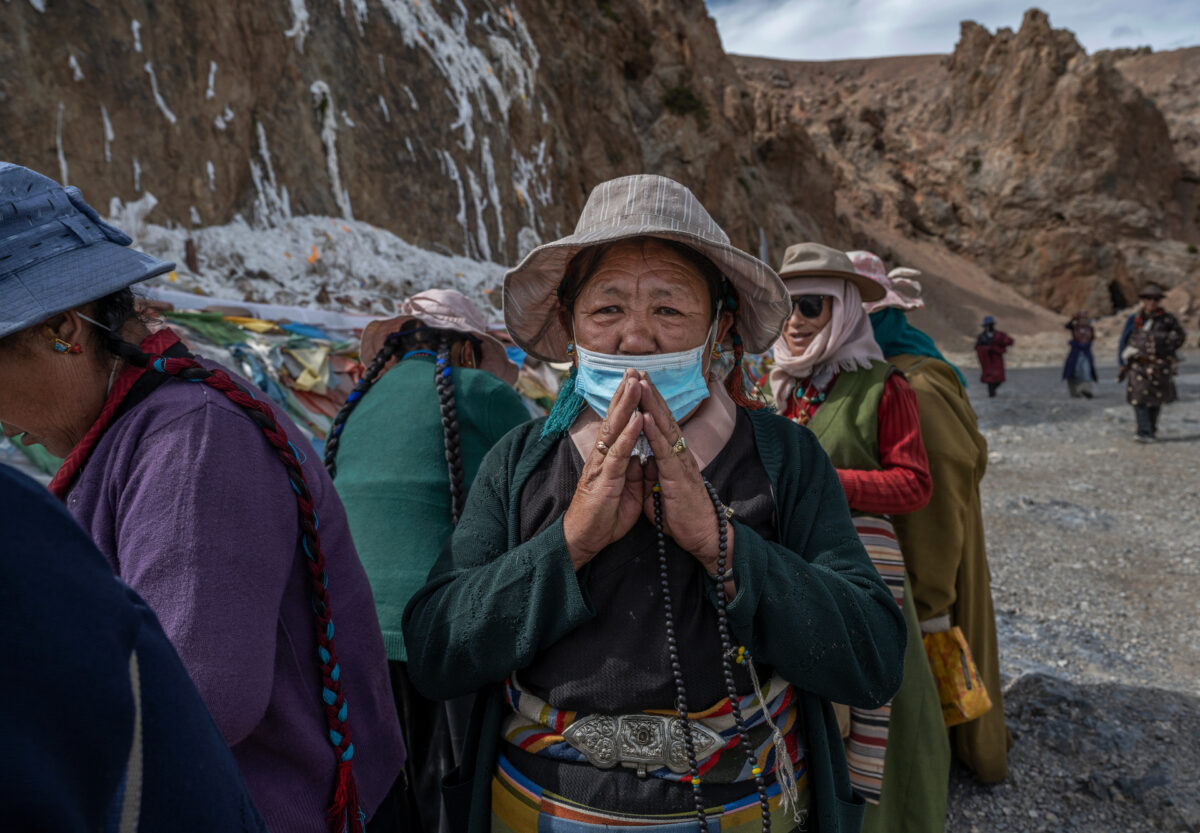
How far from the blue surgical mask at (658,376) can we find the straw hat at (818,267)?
3.91ft

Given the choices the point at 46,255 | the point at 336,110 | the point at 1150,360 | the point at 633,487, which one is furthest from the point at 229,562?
the point at 1150,360

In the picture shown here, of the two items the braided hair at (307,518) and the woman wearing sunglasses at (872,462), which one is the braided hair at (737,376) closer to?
the woman wearing sunglasses at (872,462)

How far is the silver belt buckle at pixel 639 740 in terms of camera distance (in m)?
1.31

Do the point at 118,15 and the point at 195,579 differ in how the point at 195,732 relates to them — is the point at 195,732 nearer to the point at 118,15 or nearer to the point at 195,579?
the point at 195,579

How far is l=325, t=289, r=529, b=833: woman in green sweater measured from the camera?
7.03 feet

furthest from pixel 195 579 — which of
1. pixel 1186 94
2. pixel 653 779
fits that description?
pixel 1186 94

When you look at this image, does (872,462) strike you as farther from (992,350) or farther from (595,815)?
(992,350)

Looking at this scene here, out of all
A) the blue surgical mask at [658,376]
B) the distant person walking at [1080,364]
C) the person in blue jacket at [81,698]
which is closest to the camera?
the person in blue jacket at [81,698]

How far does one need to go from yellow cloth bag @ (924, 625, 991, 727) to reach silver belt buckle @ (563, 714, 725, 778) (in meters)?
1.54

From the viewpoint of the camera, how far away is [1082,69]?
3444 cm

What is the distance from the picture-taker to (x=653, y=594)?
4.45 feet

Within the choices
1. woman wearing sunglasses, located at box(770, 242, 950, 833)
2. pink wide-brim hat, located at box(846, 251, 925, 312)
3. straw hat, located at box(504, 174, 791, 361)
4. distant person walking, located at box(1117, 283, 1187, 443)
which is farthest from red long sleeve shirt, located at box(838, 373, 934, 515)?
distant person walking, located at box(1117, 283, 1187, 443)

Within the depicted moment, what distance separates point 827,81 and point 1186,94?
28.8 metres

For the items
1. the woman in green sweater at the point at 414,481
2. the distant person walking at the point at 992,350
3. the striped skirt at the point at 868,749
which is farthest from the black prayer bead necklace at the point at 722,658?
the distant person walking at the point at 992,350
